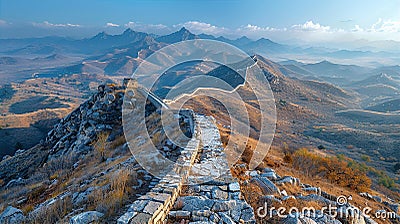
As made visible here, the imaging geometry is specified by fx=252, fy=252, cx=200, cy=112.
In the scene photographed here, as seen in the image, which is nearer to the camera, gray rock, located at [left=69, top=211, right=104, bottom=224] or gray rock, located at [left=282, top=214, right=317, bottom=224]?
gray rock, located at [left=69, top=211, right=104, bottom=224]

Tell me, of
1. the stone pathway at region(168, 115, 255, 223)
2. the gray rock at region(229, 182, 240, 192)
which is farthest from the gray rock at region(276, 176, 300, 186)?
the gray rock at region(229, 182, 240, 192)

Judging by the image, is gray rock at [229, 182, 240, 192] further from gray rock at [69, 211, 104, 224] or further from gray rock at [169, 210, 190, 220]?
gray rock at [69, 211, 104, 224]

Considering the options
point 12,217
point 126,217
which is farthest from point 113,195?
point 12,217

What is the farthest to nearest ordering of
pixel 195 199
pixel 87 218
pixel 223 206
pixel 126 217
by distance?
pixel 195 199
pixel 223 206
pixel 87 218
pixel 126 217

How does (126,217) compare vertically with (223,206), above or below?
above

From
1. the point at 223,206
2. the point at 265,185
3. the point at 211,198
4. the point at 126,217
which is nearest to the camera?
the point at 126,217

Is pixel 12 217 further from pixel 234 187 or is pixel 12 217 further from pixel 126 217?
pixel 234 187

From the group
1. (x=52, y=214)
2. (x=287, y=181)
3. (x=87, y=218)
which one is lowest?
(x=287, y=181)

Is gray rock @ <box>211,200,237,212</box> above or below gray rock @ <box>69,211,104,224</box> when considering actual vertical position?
below

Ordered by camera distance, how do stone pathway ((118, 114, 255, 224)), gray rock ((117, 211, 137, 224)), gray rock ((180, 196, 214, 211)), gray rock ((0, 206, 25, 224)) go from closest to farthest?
gray rock ((117, 211, 137, 224))
stone pathway ((118, 114, 255, 224))
gray rock ((180, 196, 214, 211))
gray rock ((0, 206, 25, 224))
